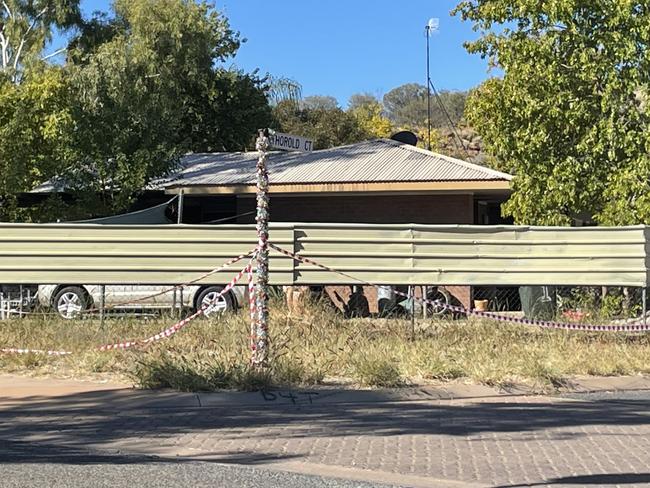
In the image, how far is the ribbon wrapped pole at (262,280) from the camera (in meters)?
9.73

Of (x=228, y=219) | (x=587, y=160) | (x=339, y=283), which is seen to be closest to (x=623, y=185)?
(x=587, y=160)

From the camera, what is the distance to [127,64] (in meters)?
30.3

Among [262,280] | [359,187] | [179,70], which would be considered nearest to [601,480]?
[262,280]

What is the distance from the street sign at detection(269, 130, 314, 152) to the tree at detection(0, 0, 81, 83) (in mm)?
26929

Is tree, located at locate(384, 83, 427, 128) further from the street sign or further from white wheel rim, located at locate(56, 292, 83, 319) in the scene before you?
the street sign

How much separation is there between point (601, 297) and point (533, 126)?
317 cm

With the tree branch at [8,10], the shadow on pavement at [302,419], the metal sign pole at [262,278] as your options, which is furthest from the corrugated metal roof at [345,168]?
the tree branch at [8,10]

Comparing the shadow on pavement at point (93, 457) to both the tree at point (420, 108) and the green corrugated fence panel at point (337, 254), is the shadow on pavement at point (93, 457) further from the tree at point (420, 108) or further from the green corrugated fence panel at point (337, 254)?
the tree at point (420, 108)

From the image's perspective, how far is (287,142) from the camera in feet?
36.0

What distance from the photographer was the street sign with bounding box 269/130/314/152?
416 inches

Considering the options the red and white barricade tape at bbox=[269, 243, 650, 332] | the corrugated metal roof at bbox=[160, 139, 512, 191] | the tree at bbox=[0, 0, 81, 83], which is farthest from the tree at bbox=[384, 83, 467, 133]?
the red and white barricade tape at bbox=[269, 243, 650, 332]

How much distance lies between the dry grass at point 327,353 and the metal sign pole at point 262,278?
0.83ft

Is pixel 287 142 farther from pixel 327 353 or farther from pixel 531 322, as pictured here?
pixel 531 322

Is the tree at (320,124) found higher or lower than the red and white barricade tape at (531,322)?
higher
